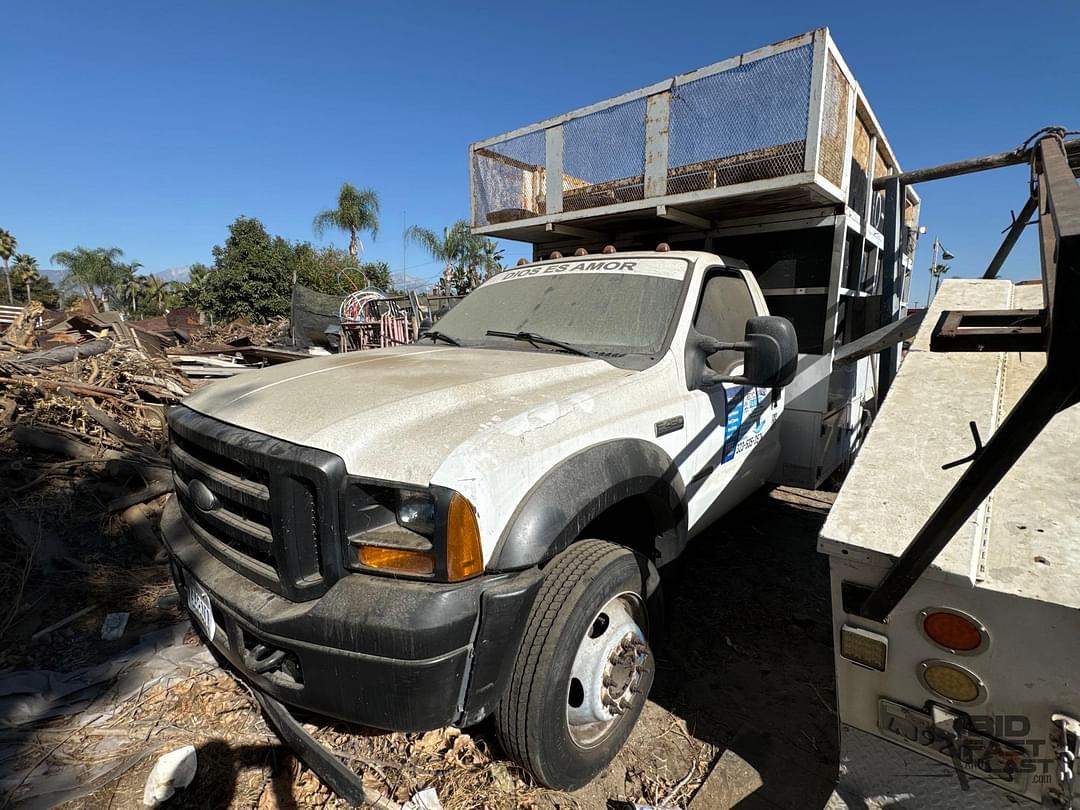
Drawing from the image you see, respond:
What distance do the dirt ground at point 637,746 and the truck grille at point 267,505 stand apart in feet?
2.80

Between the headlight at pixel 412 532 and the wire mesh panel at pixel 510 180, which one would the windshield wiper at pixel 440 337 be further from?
the wire mesh panel at pixel 510 180

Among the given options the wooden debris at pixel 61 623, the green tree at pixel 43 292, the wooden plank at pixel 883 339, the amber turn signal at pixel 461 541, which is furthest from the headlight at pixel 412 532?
the green tree at pixel 43 292

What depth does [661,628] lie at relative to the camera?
2.50 metres

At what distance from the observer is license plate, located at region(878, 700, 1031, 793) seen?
4.45 feet

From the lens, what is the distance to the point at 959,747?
4.65 ft

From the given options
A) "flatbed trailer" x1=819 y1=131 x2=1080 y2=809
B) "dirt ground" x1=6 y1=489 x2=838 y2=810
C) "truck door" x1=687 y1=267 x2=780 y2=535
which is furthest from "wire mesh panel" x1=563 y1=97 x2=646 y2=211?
"dirt ground" x1=6 y1=489 x2=838 y2=810

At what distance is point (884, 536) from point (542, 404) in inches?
42.2

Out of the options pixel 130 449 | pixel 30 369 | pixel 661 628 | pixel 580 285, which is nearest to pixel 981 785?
pixel 661 628

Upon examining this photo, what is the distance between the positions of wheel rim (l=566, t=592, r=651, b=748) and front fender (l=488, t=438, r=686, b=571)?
41 cm

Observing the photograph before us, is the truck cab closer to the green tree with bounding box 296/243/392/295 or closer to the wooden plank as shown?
the wooden plank

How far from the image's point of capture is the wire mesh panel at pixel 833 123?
3.41 meters

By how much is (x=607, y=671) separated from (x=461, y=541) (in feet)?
3.16

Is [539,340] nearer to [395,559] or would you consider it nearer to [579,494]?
[579,494]

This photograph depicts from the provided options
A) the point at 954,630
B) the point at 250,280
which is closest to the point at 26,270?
the point at 250,280
